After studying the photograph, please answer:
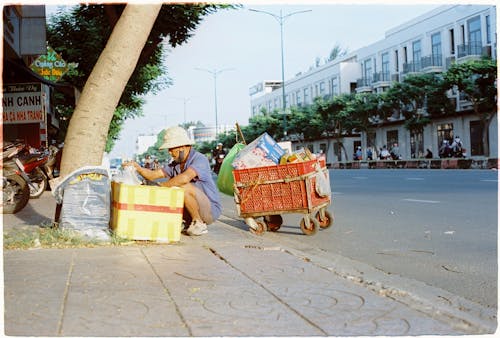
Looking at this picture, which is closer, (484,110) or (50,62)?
(50,62)

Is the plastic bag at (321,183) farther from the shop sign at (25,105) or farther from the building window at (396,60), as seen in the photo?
the building window at (396,60)

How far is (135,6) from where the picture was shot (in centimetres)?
800

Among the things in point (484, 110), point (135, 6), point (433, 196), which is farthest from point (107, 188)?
point (484, 110)

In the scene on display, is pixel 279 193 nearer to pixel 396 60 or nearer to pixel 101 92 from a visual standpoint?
pixel 101 92

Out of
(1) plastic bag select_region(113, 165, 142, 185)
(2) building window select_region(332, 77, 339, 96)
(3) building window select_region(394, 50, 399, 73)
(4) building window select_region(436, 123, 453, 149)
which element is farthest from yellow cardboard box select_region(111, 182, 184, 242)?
(2) building window select_region(332, 77, 339, 96)

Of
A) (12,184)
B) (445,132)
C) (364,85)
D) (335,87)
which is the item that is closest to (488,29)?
(445,132)

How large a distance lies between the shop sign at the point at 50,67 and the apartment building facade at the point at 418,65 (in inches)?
1123

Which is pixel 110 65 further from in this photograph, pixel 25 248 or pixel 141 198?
pixel 25 248

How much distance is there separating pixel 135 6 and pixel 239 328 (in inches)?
211

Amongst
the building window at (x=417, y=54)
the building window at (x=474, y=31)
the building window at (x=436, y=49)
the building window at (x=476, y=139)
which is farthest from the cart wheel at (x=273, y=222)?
the building window at (x=417, y=54)

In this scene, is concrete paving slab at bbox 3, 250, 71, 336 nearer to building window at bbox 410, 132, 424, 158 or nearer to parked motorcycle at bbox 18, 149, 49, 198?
parked motorcycle at bbox 18, 149, 49, 198

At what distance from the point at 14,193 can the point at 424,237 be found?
6.70 meters

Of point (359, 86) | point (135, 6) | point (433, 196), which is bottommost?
point (433, 196)

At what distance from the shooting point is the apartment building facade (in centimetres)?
4738
